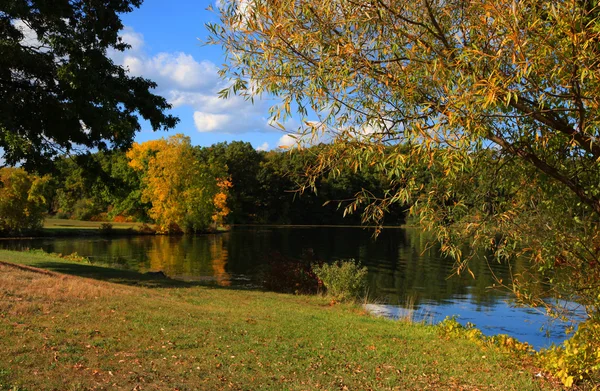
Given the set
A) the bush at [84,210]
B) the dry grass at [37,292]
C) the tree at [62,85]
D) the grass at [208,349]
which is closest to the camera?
the grass at [208,349]

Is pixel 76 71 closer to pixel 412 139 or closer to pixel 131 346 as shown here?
pixel 131 346

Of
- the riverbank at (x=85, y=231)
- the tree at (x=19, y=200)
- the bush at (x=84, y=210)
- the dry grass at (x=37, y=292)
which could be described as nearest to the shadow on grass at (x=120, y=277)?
the dry grass at (x=37, y=292)

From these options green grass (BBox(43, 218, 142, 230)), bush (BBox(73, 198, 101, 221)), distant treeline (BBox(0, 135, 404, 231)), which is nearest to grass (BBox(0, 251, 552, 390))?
distant treeline (BBox(0, 135, 404, 231))

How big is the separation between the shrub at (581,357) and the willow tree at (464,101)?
0.23 meters

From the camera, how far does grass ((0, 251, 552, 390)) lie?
6.33 metres

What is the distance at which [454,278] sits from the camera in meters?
25.8

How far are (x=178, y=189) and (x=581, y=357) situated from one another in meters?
53.9

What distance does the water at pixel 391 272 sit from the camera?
1634cm

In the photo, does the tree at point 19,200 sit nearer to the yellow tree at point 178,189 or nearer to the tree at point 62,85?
the yellow tree at point 178,189

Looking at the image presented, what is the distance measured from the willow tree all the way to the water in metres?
1.09

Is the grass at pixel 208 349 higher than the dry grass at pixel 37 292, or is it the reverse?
the dry grass at pixel 37 292

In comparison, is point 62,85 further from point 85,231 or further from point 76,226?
point 76,226

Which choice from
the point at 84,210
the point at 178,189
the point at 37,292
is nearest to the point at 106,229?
the point at 178,189

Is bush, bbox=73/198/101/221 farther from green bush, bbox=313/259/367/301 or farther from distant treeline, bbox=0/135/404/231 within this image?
green bush, bbox=313/259/367/301
